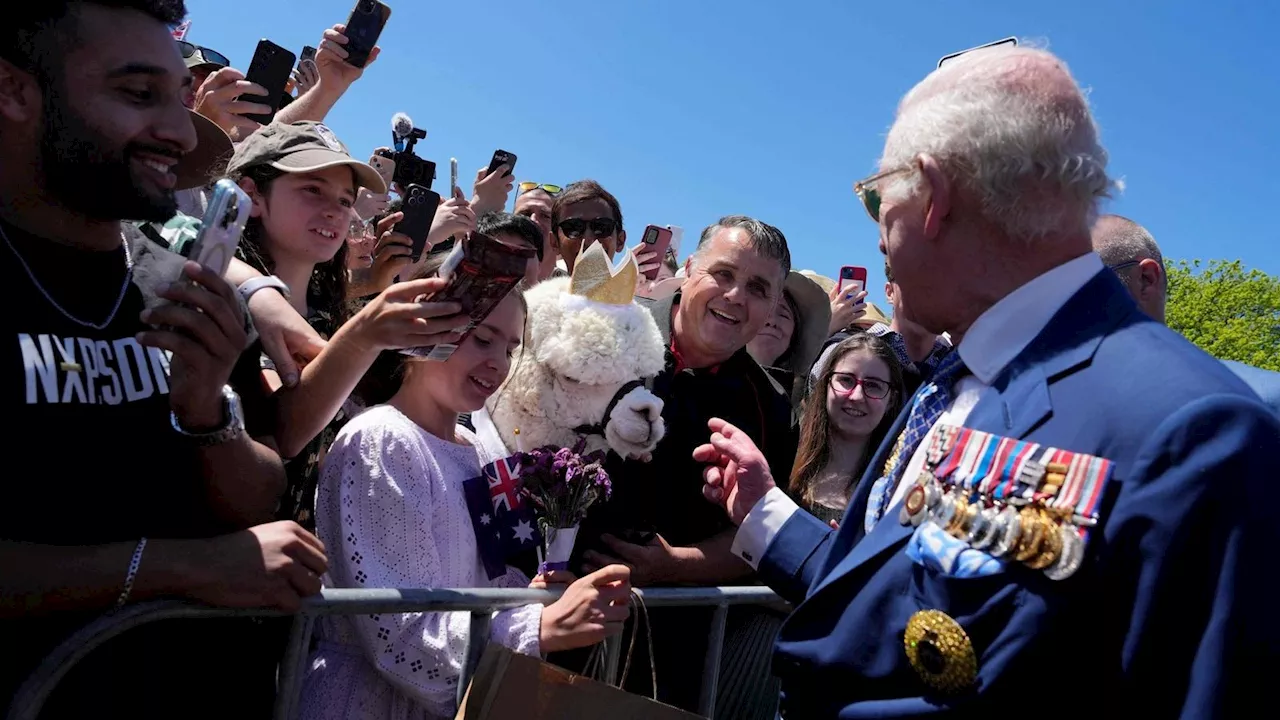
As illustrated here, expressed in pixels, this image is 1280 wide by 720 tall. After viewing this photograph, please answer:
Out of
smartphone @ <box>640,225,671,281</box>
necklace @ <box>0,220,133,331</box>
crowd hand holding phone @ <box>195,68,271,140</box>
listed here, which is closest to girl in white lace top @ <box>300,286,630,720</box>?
necklace @ <box>0,220,133,331</box>

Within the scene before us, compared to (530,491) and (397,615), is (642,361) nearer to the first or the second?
(530,491)

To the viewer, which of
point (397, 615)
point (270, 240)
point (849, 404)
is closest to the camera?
point (397, 615)

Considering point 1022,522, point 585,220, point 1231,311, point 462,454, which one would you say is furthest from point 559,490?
point 1231,311

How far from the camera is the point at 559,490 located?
→ 2.67 m

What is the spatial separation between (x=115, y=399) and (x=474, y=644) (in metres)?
1.03

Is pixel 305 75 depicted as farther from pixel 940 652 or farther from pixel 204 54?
pixel 940 652

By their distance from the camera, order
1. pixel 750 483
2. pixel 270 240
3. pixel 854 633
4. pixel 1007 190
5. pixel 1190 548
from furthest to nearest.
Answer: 1. pixel 270 240
2. pixel 750 483
3. pixel 1007 190
4. pixel 854 633
5. pixel 1190 548

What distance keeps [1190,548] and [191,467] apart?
1839 mm

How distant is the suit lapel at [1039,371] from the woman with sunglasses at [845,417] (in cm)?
224

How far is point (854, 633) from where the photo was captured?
5.66ft

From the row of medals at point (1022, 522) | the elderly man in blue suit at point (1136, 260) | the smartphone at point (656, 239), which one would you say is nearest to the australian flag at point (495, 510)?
the row of medals at point (1022, 522)

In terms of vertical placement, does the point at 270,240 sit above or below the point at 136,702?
above

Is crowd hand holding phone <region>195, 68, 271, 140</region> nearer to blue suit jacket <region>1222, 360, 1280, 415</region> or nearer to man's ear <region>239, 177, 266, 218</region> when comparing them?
man's ear <region>239, 177, 266, 218</region>

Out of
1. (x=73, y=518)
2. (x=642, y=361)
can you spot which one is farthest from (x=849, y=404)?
(x=73, y=518)
